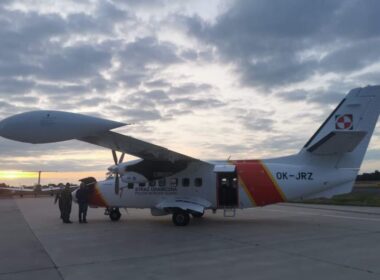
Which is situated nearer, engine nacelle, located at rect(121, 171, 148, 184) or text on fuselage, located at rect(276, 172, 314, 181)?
text on fuselage, located at rect(276, 172, 314, 181)

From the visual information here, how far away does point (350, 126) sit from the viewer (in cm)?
1625

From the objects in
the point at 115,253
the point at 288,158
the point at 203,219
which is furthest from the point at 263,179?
the point at 115,253

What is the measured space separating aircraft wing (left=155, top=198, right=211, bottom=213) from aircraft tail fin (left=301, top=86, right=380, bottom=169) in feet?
16.8

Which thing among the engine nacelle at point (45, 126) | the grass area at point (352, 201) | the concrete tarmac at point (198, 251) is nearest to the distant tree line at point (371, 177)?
the grass area at point (352, 201)

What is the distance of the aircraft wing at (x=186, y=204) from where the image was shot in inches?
656

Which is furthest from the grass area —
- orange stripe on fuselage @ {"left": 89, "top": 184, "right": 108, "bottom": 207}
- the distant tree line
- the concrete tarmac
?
the distant tree line

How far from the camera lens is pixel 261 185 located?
16938mm

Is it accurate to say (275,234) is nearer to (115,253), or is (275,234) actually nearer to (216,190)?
(216,190)

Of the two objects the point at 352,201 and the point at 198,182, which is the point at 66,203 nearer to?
the point at 198,182

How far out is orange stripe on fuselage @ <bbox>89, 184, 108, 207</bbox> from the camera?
61.7 feet

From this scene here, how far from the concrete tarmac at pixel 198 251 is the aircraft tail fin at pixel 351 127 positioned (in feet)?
9.31

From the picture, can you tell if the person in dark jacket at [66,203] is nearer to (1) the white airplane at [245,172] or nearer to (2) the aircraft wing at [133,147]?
(1) the white airplane at [245,172]

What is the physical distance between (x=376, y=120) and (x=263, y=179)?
5188 mm

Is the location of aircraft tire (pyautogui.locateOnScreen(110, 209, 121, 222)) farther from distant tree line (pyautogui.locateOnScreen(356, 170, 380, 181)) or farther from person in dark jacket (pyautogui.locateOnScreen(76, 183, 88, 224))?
distant tree line (pyautogui.locateOnScreen(356, 170, 380, 181))
